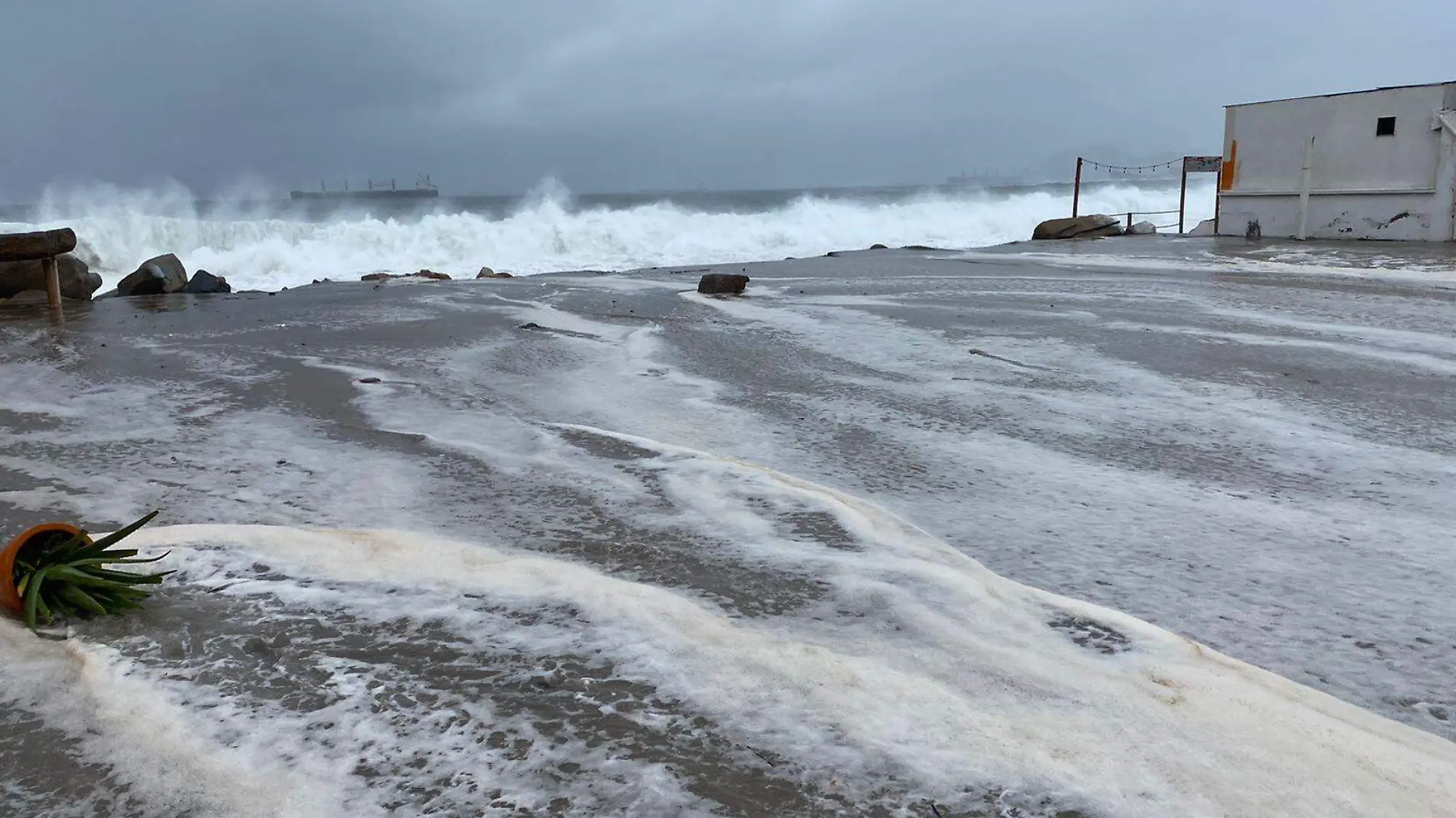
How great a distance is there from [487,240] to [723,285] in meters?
15.8

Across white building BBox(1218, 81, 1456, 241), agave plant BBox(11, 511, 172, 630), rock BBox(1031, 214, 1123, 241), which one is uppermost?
white building BBox(1218, 81, 1456, 241)

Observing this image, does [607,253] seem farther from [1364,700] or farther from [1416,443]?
[1364,700]

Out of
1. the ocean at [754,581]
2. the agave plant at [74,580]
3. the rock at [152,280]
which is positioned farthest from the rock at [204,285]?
the agave plant at [74,580]

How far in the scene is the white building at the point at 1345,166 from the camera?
66.4 ft

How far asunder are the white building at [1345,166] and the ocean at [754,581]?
49.6 ft

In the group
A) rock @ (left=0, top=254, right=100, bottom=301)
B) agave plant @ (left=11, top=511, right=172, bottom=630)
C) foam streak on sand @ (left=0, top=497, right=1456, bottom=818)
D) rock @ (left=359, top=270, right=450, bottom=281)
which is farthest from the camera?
rock @ (left=359, top=270, right=450, bottom=281)

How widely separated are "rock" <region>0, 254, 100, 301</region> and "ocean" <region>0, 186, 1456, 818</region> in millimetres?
5792

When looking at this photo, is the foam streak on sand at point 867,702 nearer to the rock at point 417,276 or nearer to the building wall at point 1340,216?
the rock at point 417,276

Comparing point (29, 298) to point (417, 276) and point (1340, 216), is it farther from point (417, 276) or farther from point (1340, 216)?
point (1340, 216)

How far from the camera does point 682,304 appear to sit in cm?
1169

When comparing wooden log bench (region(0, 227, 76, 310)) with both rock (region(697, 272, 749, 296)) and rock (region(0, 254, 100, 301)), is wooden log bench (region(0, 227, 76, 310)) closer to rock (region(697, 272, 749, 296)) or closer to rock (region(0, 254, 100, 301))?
rock (region(0, 254, 100, 301))

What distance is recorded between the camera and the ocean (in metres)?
2.14

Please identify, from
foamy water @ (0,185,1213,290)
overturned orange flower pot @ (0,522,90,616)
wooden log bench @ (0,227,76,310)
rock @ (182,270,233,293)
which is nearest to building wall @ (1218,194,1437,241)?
foamy water @ (0,185,1213,290)

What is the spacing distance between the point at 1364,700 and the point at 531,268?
22.0 metres
